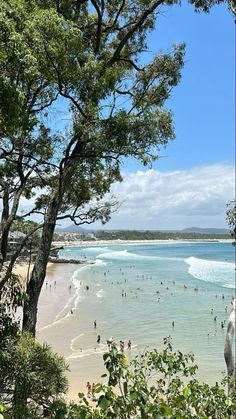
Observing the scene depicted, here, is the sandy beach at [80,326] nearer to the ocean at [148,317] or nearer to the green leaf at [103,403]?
the ocean at [148,317]

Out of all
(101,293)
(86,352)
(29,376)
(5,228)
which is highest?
(5,228)

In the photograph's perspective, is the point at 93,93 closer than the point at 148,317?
Yes

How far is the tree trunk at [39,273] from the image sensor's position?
30.1ft

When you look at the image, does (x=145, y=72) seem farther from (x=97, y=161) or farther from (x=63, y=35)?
(x=63, y=35)

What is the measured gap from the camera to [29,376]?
7.57m

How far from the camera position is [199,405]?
4434mm

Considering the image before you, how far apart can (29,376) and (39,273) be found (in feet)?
7.61

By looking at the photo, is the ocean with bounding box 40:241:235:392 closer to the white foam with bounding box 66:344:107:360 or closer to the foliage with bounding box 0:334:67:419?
the white foam with bounding box 66:344:107:360

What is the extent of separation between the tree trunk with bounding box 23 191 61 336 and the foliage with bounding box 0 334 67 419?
37.3 inches

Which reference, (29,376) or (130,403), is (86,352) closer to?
(29,376)

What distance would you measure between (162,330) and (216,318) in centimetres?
568

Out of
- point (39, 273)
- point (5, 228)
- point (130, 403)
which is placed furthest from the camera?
point (5, 228)

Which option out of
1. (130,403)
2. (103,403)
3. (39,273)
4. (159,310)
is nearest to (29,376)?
(39,273)

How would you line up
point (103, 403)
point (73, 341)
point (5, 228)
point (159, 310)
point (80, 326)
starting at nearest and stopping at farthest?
point (103, 403), point (5, 228), point (73, 341), point (80, 326), point (159, 310)
